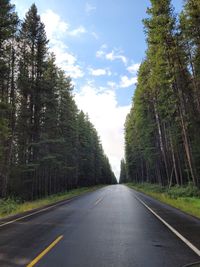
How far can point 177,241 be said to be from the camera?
30.3 ft

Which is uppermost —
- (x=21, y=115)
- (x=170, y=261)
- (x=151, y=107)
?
(x=151, y=107)

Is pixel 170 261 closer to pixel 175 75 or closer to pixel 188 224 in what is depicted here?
pixel 188 224

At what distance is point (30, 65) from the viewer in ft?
108

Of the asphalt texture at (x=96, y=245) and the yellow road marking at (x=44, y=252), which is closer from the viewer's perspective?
the yellow road marking at (x=44, y=252)

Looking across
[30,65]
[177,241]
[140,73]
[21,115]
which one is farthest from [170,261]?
[140,73]

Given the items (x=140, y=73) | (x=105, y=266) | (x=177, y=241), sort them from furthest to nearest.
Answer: (x=140, y=73) → (x=177, y=241) → (x=105, y=266)

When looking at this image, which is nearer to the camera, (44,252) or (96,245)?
(44,252)

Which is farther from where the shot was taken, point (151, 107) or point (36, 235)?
point (151, 107)

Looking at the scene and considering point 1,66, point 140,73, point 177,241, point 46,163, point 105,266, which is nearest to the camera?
point 105,266

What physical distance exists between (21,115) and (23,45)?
715 centimetres

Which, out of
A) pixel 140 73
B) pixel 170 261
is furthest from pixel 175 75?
pixel 170 261

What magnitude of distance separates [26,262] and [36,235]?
354cm

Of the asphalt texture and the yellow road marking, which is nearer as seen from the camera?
the yellow road marking

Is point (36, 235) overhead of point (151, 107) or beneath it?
beneath
